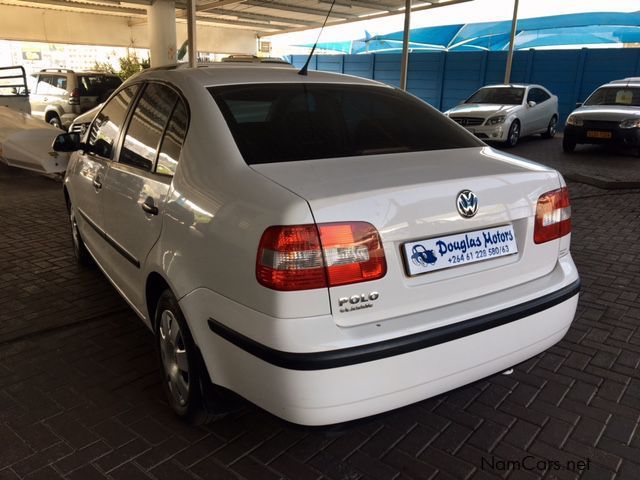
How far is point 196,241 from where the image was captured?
2.15 metres

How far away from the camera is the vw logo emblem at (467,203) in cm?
207

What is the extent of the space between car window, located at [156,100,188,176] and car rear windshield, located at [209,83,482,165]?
18 centimetres

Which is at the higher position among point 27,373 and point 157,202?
point 157,202

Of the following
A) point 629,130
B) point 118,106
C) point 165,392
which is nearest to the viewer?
point 165,392

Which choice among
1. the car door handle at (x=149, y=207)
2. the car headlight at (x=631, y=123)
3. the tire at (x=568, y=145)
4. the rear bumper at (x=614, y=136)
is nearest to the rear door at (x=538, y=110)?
the tire at (x=568, y=145)

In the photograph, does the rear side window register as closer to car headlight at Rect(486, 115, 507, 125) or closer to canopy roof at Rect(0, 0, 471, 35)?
car headlight at Rect(486, 115, 507, 125)

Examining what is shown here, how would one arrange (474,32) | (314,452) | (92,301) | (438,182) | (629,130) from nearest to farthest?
1. (438,182)
2. (314,452)
3. (92,301)
4. (629,130)
5. (474,32)

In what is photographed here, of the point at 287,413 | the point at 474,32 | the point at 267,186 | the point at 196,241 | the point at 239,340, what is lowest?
the point at 287,413

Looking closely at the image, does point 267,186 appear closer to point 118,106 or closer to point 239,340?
point 239,340

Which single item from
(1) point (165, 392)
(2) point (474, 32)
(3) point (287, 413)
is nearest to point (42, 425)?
(1) point (165, 392)

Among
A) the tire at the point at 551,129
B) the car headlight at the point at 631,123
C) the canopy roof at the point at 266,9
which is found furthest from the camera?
the canopy roof at the point at 266,9

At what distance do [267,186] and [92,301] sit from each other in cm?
256

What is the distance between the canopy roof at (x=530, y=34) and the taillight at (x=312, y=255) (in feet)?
86.0

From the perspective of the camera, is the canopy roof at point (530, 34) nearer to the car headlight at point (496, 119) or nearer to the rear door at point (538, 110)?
the rear door at point (538, 110)
